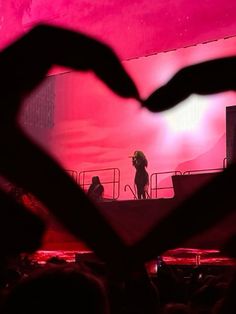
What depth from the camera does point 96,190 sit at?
1.52 meters

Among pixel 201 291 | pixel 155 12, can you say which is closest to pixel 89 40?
pixel 155 12

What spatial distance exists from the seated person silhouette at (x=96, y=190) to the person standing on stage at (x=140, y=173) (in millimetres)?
261

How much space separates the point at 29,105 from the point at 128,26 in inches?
18.1

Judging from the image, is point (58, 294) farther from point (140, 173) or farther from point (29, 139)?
point (140, 173)

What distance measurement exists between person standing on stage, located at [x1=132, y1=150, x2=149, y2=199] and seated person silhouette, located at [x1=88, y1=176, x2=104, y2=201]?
26cm

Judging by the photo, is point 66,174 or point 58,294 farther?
point 66,174

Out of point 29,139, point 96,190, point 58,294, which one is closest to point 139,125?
point 96,190

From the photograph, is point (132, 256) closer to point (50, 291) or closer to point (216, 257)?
point (216, 257)

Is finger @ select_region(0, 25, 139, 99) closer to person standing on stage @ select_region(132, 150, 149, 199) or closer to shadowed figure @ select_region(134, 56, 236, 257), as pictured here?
shadowed figure @ select_region(134, 56, 236, 257)

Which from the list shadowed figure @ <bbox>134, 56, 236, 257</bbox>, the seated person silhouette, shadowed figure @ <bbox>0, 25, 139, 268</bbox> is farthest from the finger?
the seated person silhouette

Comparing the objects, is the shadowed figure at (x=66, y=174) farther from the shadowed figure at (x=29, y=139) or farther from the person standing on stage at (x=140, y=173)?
the person standing on stage at (x=140, y=173)

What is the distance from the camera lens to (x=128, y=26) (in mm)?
1397

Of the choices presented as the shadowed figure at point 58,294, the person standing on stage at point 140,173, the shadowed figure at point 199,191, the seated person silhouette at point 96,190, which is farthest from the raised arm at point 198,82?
the shadowed figure at point 58,294

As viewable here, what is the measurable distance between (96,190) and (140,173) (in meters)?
0.42
